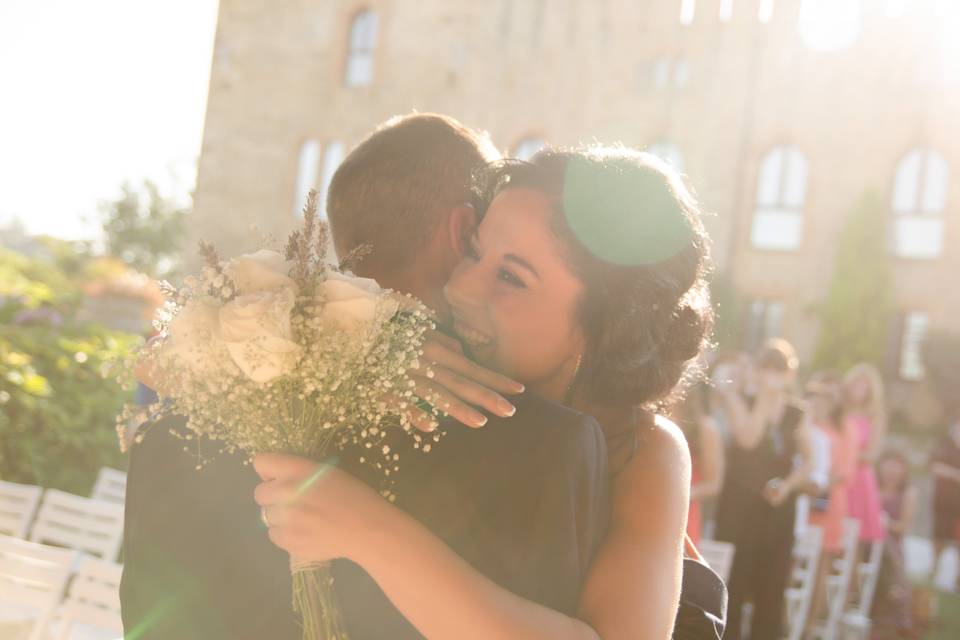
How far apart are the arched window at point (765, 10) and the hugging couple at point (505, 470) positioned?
23.0 meters

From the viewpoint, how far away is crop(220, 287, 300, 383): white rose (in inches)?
59.4

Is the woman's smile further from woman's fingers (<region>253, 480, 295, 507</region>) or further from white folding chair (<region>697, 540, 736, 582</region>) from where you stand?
white folding chair (<region>697, 540, 736, 582</region>)

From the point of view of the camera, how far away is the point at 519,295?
182 cm

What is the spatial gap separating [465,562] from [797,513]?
6.41 meters

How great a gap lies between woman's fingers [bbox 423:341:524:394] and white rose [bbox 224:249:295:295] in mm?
266

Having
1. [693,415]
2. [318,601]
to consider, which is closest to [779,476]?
[693,415]

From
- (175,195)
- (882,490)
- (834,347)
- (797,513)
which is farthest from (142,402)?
(175,195)

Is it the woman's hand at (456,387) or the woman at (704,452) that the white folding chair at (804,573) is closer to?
the woman at (704,452)

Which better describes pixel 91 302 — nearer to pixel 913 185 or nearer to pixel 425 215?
pixel 425 215

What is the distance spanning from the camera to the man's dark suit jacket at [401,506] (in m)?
1.40

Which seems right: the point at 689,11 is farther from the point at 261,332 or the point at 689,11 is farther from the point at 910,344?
the point at 261,332

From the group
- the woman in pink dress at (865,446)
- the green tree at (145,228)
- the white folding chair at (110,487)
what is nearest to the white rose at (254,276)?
the white folding chair at (110,487)

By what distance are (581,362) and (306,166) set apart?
25880mm

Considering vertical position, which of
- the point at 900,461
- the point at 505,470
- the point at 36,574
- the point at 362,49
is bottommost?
the point at 36,574
